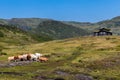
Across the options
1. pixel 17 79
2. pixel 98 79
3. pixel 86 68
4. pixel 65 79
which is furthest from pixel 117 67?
pixel 17 79

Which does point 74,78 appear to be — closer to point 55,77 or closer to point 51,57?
point 55,77

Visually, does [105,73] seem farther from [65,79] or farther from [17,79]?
[17,79]

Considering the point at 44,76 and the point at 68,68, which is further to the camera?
the point at 68,68

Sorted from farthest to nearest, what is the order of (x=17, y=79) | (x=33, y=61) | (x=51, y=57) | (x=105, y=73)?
(x=51, y=57) → (x=33, y=61) → (x=105, y=73) → (x=17, y=79)

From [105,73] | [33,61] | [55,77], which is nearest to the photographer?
[55,77]

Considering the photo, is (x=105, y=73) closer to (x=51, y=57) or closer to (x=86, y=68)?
(x=86, y=68)

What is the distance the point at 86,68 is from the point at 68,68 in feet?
12.1

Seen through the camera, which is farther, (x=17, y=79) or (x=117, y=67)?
(x=117, y=67)

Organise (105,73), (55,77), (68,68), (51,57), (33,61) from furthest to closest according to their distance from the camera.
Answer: (51,57) → (33,61) → (68,68) → (105,73) → (55,77)

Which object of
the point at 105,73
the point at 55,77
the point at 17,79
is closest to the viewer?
the point at 17,79

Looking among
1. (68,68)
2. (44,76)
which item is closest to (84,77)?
(44,76)

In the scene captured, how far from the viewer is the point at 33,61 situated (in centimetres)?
7594

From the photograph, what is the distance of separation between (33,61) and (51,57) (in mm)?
8999

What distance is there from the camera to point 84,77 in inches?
1989
